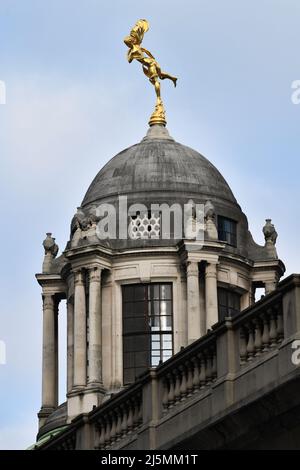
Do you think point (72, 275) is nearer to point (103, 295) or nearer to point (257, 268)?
point (103, 295)

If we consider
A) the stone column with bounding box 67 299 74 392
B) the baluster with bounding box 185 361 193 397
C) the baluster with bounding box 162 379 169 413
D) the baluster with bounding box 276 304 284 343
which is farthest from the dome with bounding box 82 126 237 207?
the baluster with bounding box 276 304 284 343

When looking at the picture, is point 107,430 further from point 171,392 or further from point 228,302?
point 228,302

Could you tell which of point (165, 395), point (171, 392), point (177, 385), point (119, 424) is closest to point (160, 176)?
point (119, 424)

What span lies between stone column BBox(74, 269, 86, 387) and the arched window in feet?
3.67

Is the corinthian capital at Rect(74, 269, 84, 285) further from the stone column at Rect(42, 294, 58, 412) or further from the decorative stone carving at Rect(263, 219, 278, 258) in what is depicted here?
the decorative stone carving at Rect(263, 219, 278, 258)

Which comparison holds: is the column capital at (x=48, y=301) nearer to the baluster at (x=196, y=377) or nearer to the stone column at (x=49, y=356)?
the stone column at (x=49, y=356)

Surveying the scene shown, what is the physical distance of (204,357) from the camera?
28.7 meters

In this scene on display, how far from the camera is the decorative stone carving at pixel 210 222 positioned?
5131cm

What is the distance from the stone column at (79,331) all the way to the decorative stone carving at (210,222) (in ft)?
11.9

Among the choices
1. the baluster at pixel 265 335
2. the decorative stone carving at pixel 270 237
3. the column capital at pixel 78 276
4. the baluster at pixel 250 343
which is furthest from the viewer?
the decorative stone carving at pixel 270 237

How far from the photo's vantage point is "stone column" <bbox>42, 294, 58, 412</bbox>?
54.2 metres

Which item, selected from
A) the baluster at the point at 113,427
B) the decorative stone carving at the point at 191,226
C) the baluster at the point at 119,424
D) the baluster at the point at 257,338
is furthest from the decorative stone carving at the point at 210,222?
the baluster at the point at 257,338

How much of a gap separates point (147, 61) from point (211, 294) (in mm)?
8912
